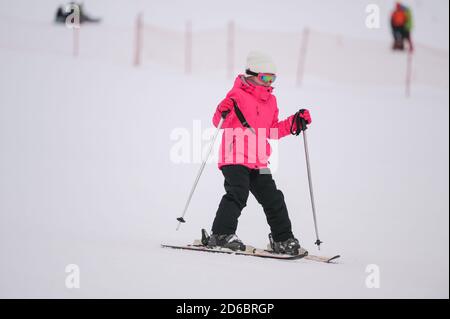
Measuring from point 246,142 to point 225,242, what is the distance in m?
0.65

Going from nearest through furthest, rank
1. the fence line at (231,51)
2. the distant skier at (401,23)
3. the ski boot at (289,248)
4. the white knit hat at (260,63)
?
the white knit hat at (260,63) < the ski boot at (289,248) < the fence line at (231,51) < the distant skier at (401,23)

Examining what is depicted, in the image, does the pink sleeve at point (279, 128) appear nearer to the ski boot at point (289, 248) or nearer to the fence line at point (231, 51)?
the ski boot at point (289, 248)

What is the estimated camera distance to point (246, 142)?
455 centimetres

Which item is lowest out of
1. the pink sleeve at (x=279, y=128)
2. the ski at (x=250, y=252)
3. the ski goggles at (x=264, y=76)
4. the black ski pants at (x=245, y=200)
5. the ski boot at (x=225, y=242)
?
the ski at (x=250, y=252)

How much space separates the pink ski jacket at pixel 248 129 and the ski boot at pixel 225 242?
18.1 inches

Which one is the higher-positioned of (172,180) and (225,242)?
(172,180)

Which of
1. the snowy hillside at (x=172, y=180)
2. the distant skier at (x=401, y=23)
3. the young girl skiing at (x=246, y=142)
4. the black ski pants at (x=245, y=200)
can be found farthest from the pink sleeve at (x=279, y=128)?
the distant skier at (x=401, y=23)

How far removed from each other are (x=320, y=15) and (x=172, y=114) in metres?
20.5

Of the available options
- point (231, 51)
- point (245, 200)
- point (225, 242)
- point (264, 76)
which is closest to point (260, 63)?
point (264, 76)

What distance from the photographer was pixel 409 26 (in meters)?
20.3

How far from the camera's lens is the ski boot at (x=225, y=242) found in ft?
14.8

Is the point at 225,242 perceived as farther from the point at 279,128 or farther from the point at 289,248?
the point at 279,128

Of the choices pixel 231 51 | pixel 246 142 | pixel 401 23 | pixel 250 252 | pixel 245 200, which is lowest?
pixel 250 252

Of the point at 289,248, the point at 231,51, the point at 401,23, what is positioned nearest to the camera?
the point at 289,248
